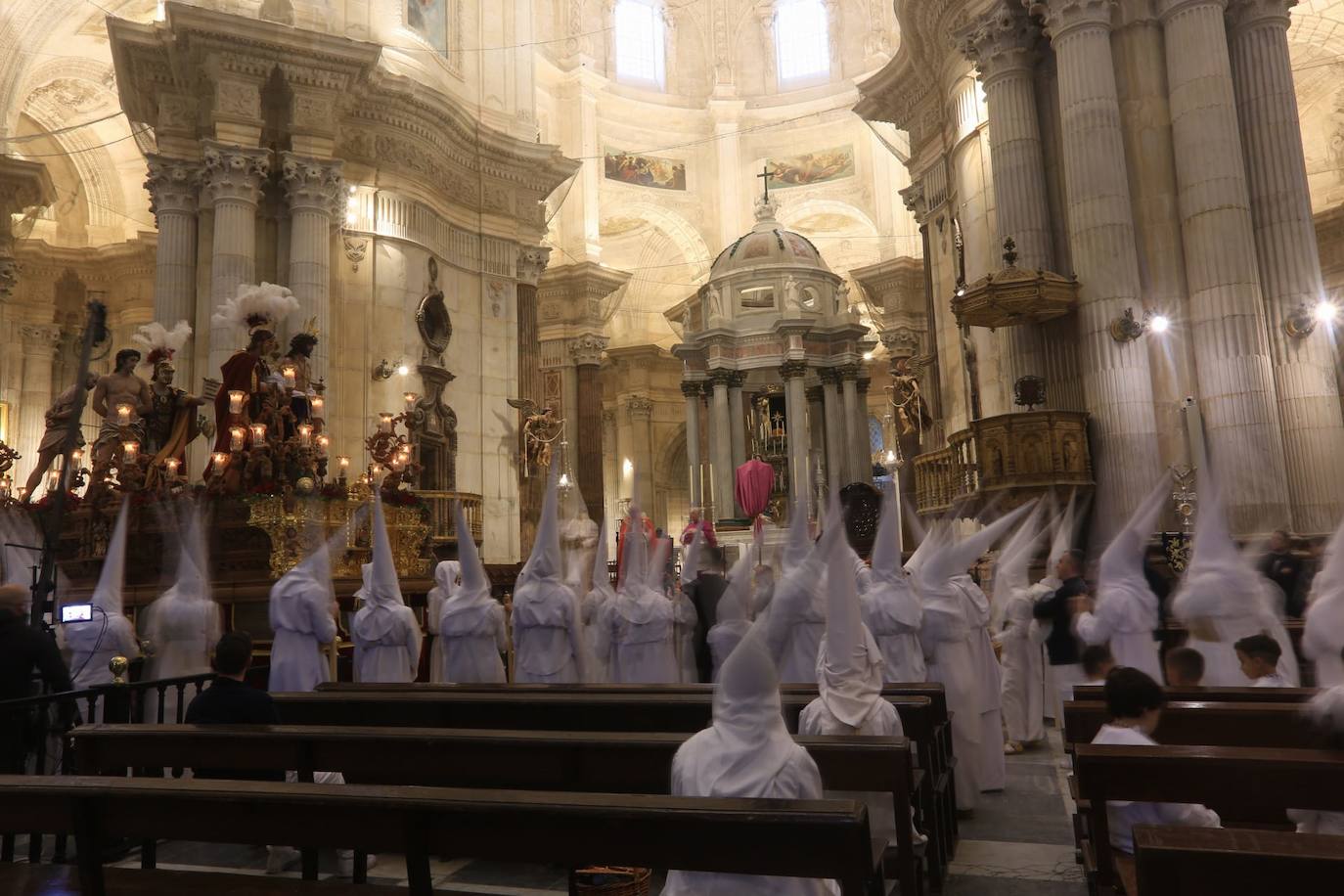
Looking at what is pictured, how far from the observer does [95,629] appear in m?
7.61

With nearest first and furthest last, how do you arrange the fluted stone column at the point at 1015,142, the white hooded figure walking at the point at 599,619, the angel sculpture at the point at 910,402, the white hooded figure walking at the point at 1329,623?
the white hooded figure walking at the point at 1329,623 → the white hooded figure walking at the point at 599,619 → the fluted stone column at the point at 1015,142 → the angel sculpture at the point at 910,402

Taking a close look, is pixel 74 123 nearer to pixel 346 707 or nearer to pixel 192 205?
pixel 192 205

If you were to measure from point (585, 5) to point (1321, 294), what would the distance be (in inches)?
976

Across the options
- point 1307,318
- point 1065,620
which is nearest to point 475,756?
point 1065,620

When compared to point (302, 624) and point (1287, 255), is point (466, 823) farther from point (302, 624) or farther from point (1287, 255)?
point (1287, 255)

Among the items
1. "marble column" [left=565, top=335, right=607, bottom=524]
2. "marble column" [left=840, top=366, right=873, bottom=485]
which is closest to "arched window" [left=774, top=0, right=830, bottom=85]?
"marble column" [left=565, top=335, right=607, bottom=524]

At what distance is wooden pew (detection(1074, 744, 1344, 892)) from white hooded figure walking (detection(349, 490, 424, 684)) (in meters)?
6.54

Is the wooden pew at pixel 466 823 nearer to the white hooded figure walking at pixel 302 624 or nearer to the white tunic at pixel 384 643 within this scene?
the white hooded figure walking at pixel 302 624

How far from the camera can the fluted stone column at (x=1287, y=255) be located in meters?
11.4

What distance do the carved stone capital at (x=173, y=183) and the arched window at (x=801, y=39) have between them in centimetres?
2145

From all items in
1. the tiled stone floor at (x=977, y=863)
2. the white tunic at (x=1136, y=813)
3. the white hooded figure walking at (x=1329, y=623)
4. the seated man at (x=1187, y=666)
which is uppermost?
the white hooded figure walking at (x=1329, y=623)

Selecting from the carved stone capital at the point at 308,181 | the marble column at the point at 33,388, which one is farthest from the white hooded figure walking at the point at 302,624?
the marble column at the point at 33,388

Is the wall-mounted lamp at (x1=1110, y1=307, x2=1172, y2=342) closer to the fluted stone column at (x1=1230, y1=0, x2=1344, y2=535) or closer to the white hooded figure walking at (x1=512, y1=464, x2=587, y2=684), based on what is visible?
the fluted stone column at (x1=1230, y1=0, x2=1344, y2=535)

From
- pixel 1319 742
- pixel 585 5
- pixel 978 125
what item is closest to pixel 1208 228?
pixel 978 125
